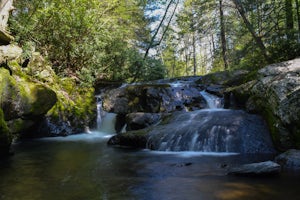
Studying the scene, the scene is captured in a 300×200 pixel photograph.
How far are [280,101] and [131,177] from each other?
4.76 m

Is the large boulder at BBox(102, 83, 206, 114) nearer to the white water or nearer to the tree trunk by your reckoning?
the white water

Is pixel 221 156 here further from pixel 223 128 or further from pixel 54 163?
pixel 54 163

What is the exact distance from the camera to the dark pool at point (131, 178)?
4762 millimetres

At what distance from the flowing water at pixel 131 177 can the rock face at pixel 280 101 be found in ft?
3.01

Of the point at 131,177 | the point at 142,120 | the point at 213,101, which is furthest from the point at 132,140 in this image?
the point at 213,101

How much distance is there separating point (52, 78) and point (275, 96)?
30.3 ft

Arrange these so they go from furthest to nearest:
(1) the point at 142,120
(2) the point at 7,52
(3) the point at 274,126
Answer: (1) the point at 142,120 → (2) the point at 7,52 → (3) the point at 274,126

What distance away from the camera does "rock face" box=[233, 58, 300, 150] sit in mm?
7711

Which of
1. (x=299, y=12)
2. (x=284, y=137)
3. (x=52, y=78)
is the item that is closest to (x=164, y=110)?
(x=52, y=78)

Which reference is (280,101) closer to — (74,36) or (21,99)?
(21,99)

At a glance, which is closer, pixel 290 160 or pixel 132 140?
pixel 290 160

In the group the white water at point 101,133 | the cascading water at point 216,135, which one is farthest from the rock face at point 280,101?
the white water at point 101,133

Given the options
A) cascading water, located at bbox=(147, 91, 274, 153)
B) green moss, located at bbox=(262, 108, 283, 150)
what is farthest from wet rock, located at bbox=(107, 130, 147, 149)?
green moss, located at bbox=(262, 108, 283, 150)

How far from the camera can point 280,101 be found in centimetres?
822
